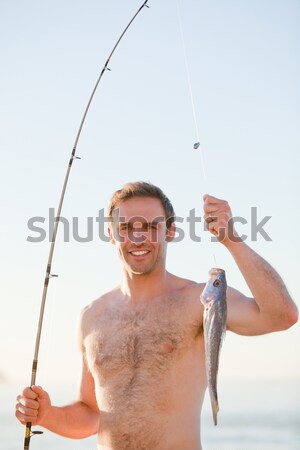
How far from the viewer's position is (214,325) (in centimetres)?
385

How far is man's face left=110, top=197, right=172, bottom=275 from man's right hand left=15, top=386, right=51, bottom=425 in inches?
43.3

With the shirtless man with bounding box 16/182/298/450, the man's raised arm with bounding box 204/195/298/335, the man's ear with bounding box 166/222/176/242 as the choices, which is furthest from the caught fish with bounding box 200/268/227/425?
the man's ear with bounding box 166/222/176/242

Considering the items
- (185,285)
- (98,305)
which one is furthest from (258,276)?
(98,305)

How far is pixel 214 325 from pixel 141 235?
169 centimetres

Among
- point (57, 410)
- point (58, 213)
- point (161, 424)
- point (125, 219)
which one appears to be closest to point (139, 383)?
point (161, 424)

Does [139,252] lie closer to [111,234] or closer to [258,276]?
[111,234]

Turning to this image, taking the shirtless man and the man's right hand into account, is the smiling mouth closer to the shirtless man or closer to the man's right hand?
the shirtless man

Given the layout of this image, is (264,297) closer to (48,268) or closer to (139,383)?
(139,383)

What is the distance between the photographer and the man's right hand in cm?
513

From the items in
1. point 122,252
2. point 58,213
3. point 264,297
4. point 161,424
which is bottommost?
point 161,424

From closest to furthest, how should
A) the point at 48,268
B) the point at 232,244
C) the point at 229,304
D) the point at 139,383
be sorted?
the point at 232,244 → the point at 229,304 → the point at 139,383 → the point at 48,268

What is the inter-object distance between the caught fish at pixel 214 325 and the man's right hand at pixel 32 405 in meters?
1.75

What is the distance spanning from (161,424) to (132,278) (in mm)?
1110

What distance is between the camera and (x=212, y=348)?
381 centimetres
